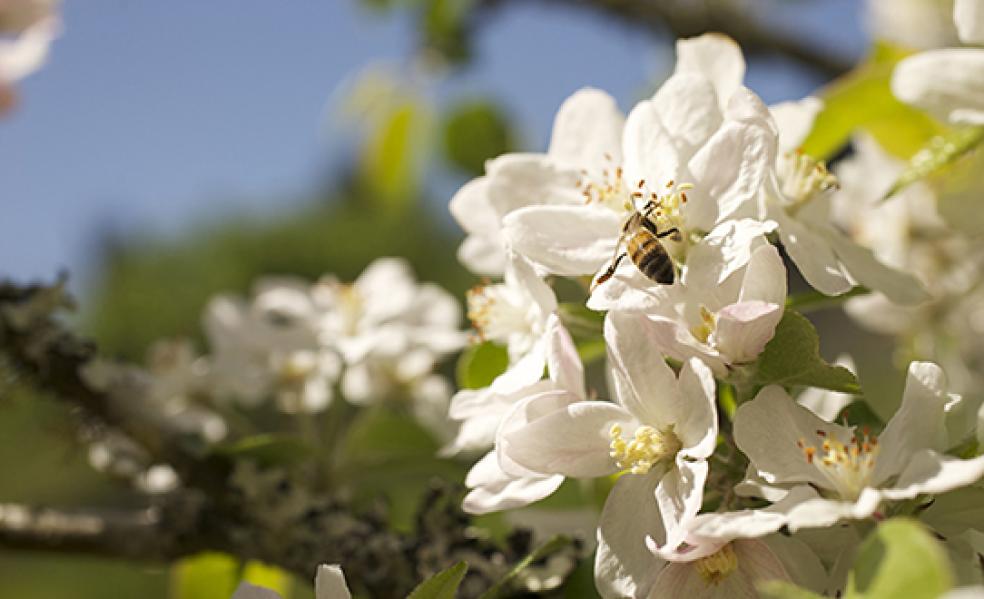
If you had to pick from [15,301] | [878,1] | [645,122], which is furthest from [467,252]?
[878,1]

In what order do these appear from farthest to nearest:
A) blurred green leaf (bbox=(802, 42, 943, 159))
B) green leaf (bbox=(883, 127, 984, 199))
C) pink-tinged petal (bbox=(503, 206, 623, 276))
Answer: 1. blurred green leaf (bbox=(802, 42, 943, 159))
2. green leaf (bbox=(883, 127, 984, 199))
3. pink-tinged petal (bbox=(503, 206, 623, 276))

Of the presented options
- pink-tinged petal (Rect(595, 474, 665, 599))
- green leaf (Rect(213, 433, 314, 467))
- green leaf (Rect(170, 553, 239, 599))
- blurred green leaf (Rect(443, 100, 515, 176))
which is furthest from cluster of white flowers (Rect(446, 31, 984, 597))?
blurred green leaf (Rect(443, 100, 515, 176))

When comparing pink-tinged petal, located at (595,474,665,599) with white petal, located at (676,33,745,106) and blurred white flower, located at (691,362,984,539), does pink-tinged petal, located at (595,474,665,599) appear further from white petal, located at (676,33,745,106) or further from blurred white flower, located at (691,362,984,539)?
white petal, located at (676,33,745,106)

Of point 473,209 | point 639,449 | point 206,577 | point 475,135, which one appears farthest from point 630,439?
point 475,135

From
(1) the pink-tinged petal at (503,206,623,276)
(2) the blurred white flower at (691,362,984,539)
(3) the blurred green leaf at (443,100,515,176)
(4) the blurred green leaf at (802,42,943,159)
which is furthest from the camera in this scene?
(3) the blurred green leaf at (443,100,515,176)

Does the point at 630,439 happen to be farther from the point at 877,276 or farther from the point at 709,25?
Result: the point at 709,25

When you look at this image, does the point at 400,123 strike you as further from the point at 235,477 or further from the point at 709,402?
the point at 709,402
